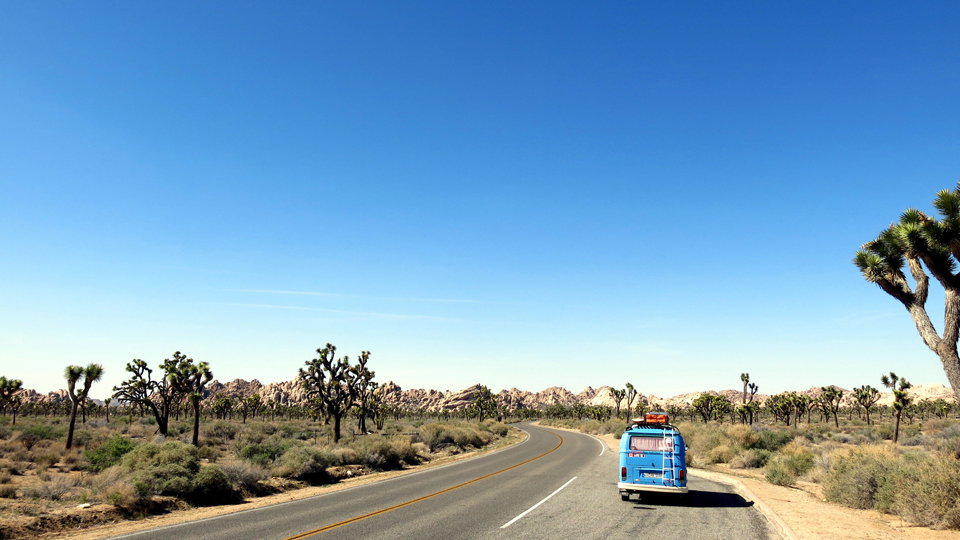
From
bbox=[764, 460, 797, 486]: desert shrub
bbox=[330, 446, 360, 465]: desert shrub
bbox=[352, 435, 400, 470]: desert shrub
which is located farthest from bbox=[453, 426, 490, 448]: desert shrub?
bbox=[764, 460, 797, 486]: desert shrub

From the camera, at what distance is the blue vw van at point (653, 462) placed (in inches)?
553

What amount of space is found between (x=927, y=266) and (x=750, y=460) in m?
14.8

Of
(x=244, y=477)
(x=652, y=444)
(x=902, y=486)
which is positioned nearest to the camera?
(x=902, y=486)

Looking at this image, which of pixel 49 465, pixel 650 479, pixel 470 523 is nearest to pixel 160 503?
pixel 470 523

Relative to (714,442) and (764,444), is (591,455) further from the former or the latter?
(764,444)

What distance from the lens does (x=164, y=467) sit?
15.6 metres

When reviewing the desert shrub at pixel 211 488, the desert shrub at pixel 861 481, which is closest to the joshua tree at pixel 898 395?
the desert shrub at pixel 861 481

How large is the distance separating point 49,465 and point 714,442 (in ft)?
116

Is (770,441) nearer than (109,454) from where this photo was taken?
No

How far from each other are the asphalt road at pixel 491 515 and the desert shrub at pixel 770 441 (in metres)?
14.5

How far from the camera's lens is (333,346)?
120 feet

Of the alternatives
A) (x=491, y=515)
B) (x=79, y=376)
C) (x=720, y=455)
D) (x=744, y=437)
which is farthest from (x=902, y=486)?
(x=79, y=376)

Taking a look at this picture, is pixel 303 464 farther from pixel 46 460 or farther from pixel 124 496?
pixel 46 460

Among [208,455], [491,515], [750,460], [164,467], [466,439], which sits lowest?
[466,439]
